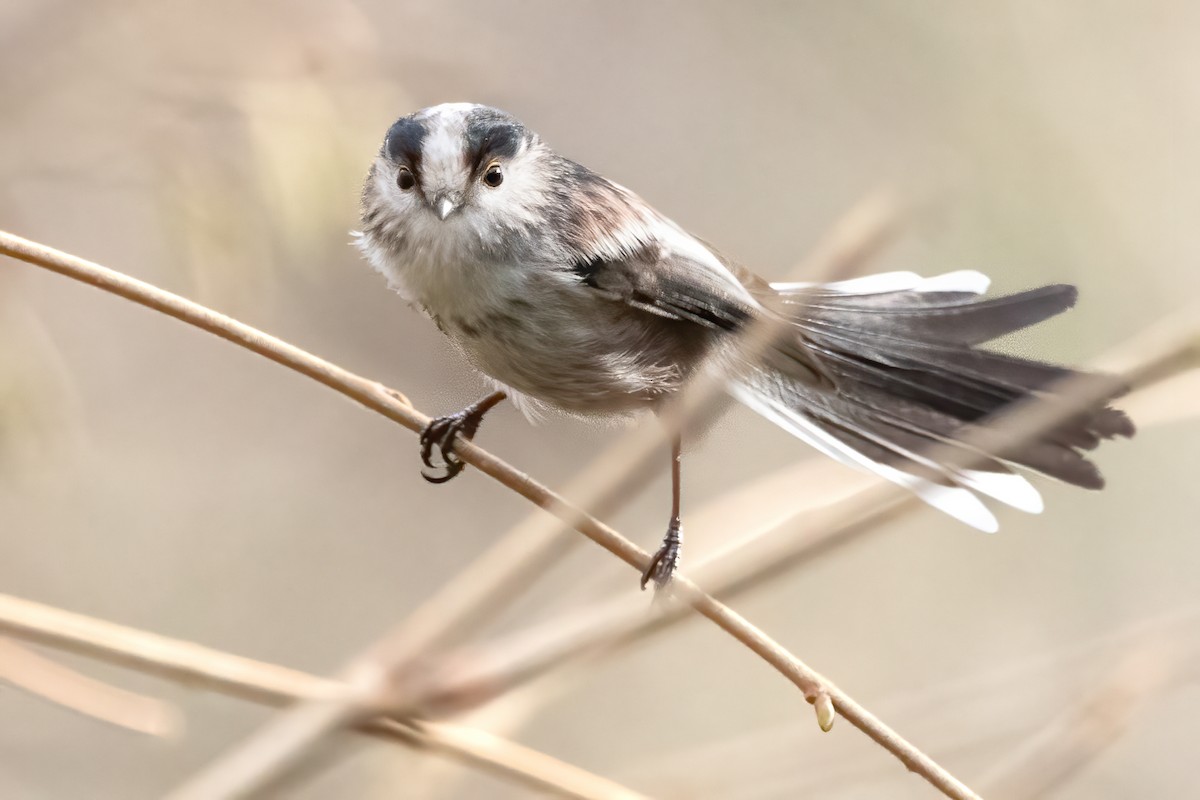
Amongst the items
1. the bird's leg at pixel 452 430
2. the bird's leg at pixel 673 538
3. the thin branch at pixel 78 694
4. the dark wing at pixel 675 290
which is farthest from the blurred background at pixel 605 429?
the thin branch at pixel 78 694

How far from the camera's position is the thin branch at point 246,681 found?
53.7 inches

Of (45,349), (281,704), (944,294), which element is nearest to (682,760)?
(281,704)

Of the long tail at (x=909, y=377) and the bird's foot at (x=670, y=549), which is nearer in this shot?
the long tail at (x=909, y=377)

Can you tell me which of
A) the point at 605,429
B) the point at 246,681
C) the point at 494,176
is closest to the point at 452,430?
the point at 605,429

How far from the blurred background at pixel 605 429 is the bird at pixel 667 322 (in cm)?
13

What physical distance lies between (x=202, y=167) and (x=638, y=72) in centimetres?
155

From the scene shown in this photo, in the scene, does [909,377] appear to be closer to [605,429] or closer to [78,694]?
[605,429]

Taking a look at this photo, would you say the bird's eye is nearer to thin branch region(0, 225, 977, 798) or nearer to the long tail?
thin branch region(0, 225, 977, 798)

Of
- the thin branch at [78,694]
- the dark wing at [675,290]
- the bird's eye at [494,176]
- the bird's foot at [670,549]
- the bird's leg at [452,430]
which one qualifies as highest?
the bird's leg at [452,430]

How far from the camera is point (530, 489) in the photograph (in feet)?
5.03

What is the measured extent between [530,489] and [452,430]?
803mm

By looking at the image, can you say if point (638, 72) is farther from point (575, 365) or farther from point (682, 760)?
point (682, 760)

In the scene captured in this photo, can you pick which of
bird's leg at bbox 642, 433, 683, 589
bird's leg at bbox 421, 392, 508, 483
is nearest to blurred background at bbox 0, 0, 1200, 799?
bird's leg at bbox 421, 392, 508, 483

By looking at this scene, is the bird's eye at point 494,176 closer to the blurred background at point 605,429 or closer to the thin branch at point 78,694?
the blurred background at point 605,429
